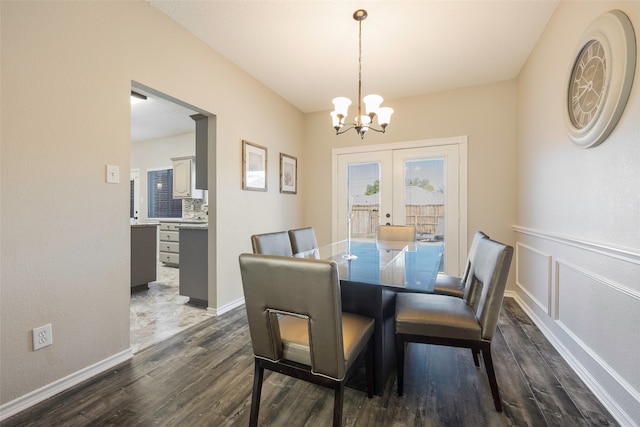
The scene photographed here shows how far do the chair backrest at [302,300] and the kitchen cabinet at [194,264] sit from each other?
6.61ft

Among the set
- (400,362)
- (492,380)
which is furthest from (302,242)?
(492,380)

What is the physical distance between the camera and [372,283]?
54.6 inches

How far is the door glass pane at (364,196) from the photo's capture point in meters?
4.11

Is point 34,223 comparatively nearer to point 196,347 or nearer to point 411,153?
point 196,347

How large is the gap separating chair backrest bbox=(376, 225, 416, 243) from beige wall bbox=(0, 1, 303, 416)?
8.20 ft

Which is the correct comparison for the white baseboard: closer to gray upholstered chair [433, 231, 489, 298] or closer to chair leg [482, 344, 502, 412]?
chair leg [482, 344, 502, 412]

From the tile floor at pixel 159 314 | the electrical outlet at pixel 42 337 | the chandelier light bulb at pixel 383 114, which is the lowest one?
the tile floor at pixel 159 314

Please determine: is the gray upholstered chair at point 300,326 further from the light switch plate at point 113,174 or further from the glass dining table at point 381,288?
the light switch plate at point 113,174

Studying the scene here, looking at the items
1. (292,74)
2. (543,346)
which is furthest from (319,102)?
(543,346)

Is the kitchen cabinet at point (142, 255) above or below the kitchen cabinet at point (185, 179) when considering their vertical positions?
below

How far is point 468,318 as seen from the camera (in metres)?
1.52

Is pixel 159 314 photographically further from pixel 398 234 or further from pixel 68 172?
pixel 398 234

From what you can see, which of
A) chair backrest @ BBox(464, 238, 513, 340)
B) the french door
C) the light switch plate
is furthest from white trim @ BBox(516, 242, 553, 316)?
the light switch plate

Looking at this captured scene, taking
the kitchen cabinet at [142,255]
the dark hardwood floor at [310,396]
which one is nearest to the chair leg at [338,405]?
the dark hardwood floor at [310,396]
